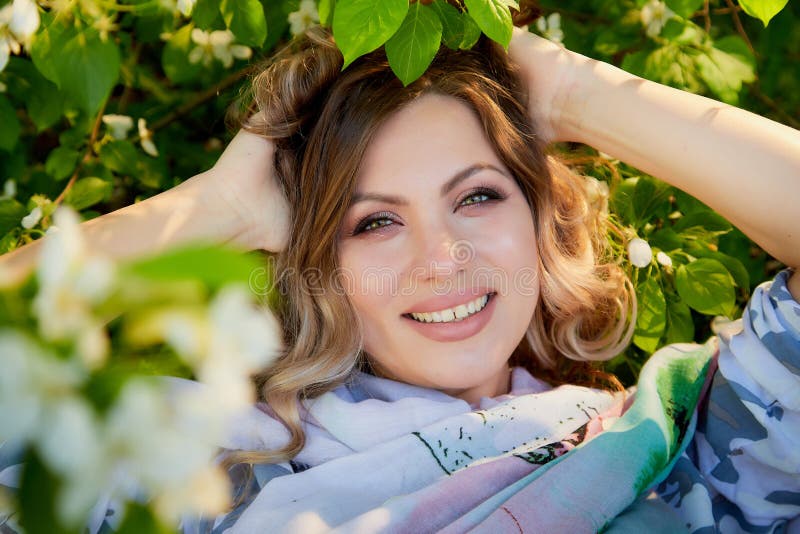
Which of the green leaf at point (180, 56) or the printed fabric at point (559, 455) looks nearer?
the printed fabric at point (559, 455)

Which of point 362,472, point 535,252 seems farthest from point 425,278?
point 362,472

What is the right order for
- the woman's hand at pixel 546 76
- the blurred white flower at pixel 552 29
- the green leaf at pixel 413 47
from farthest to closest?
1. the blurred white flower at pixel 552 29
2. the woman's hand at pixel 546 76
3. the green leaf at pixel 413 47

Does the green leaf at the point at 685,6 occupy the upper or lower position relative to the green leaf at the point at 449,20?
upper

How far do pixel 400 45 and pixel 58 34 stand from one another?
657 mm

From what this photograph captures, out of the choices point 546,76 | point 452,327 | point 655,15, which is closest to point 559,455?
point 452,327

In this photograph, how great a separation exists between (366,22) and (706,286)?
0.89 m

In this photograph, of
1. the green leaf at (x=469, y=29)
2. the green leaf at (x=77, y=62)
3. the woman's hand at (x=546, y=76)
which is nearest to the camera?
the green leaf at (x=469, y=29)

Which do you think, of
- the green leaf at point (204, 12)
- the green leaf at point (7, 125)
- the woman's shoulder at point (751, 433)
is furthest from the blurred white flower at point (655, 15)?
the green leaf at point (7, 125)

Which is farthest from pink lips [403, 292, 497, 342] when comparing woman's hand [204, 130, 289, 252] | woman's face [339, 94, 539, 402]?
woman's hand [204, 130, 289, 252]

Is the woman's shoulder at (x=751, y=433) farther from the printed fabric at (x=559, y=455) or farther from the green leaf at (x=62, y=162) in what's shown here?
the green leaf at (x=62, y=162)

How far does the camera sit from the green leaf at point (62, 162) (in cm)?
172

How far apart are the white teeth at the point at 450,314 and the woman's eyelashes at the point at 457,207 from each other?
0.17m

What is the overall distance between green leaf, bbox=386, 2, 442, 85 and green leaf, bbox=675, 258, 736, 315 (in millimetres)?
743

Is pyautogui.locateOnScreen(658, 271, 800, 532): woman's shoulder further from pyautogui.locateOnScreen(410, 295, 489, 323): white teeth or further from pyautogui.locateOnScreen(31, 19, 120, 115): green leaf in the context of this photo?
pyautogui.locateOnScreen(31, 19, 120, 115): green leaf
